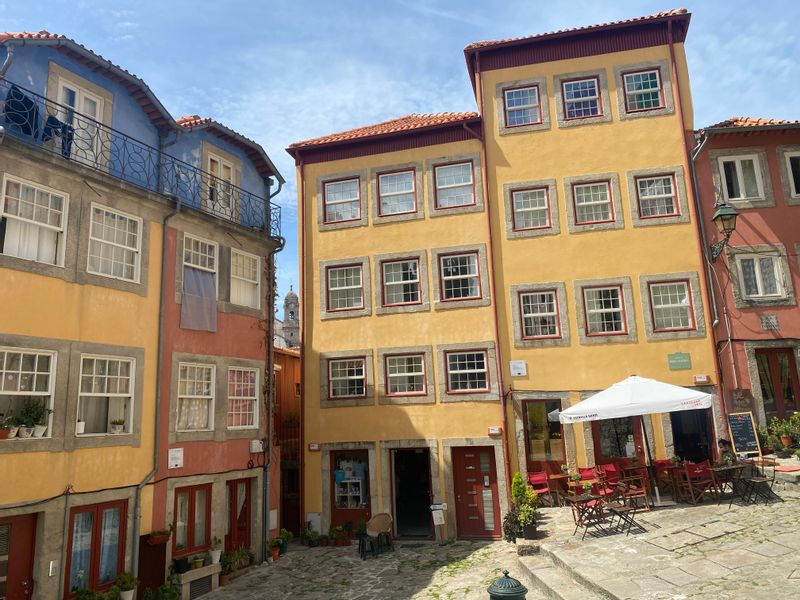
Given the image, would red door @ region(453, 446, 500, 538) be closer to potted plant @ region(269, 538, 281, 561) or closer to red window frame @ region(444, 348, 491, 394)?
red window frame @ region(444, 348, 491, 394)

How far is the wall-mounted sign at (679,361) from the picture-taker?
16031 millimetres

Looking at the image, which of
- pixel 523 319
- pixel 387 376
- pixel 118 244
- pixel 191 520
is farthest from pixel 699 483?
pixel 118 244

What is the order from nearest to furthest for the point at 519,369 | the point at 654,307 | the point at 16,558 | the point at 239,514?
1. the point at 16,558
2. the point at 239,514
3. the point at 654,307
4. the point at 519,369

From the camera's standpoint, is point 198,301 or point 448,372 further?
point 448,372

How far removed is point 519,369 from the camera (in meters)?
16.9

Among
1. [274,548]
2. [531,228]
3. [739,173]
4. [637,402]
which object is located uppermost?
[739,173]

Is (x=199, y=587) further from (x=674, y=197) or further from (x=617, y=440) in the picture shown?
(x=674, y=197)

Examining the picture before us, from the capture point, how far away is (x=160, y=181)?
14.6 meters

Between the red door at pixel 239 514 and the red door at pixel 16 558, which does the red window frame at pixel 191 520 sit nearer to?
the red door at pixel 239 514

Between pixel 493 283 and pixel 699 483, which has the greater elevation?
pixel 493 283

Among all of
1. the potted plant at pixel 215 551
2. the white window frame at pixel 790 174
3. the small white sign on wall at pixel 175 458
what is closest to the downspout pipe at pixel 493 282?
the potted plant at pixel 215 551

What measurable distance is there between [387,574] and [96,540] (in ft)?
20.0

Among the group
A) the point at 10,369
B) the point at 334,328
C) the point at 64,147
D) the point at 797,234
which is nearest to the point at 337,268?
the point at 334,328

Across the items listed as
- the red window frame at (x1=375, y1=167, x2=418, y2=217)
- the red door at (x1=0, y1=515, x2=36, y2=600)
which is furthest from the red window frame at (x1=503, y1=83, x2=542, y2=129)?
the red door at (x1=0, y1=515, x2=36, y2=600)
